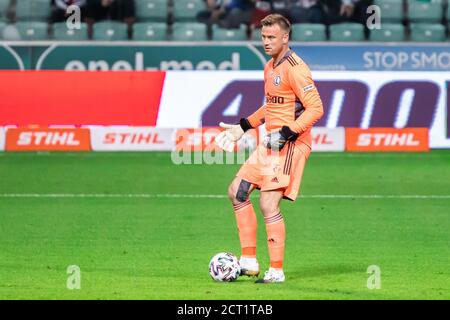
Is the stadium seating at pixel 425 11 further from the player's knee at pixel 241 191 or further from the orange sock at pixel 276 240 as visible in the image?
the orange sock at pixel 276 240

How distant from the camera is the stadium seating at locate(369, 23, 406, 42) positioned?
2241 centimetres

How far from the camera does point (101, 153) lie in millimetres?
19734

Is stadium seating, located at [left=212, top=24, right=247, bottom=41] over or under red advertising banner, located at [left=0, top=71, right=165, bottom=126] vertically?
over

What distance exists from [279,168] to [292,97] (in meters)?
0.55

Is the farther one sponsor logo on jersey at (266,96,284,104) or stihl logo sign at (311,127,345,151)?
stihl logo sign at (311,127,345,151)

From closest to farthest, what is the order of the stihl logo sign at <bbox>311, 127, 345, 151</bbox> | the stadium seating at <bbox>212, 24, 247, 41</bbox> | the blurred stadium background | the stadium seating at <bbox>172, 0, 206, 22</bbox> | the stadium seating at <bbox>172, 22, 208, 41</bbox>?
the blurred stadium background, the stihl logo sign at <bbox>311, 127, 345, 151</bbox>, the stadium seating at <bbox>172, 22, 208, 41</bbox>, the stadium seating at <bbox>212, 24, 247, 41</bbox>, the stadium seating at <bbox>172, 0, 206, 22</bbox>

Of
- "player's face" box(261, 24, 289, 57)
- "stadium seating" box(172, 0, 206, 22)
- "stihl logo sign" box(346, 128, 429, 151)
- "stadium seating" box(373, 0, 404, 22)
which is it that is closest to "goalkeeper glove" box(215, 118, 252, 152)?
"player's face" box(261, 24, 289, 57)

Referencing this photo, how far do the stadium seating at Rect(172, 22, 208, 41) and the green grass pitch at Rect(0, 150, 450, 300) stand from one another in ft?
10.4

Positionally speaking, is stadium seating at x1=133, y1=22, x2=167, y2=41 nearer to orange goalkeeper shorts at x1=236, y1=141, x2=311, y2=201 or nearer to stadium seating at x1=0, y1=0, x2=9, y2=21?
stadium seating at x1=0, y1=0, x2=9, y2=21

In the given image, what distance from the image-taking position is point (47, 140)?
781 inches

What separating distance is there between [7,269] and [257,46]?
1154 centimetres
